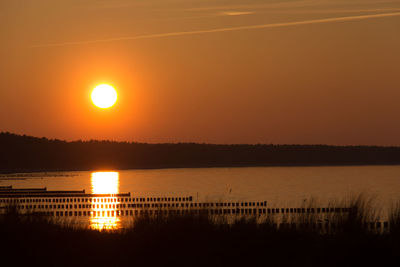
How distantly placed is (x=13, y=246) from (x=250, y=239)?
17.4ft

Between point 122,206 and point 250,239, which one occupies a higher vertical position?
point 122,206

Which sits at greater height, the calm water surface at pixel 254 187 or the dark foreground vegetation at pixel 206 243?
the calm water surface at pixel 254 187

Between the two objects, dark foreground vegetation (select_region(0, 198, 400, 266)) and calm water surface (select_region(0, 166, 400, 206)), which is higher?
calm water surface (select_region(0, 166, 400, 206))

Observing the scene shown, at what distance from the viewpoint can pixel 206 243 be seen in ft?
56.5

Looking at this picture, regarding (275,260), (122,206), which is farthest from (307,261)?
(122,206)

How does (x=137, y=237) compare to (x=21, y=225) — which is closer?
(x=137, y=237)

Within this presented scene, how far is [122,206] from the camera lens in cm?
5297

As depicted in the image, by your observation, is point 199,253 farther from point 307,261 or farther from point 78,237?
point 78,237

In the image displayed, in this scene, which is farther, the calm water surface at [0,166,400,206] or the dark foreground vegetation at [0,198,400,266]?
the calm water surface at [0,166,400,206]

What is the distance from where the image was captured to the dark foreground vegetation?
51.5 ft

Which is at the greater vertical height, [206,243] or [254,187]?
[254,187]

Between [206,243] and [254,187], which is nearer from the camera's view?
[206,243]

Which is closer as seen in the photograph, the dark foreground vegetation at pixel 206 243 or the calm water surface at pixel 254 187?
the dark foreground vegetation at pixel 206 243

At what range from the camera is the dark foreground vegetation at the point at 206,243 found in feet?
51.5
